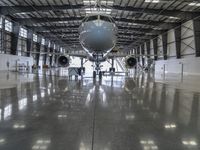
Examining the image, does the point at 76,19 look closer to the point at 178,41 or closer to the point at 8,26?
the point at 8,26

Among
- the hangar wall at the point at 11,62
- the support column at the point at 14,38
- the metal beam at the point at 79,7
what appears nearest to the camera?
the metal beam at the point at 79,7

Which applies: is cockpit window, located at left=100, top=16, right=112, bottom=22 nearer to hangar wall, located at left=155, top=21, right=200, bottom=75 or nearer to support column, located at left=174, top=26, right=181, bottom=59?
hangar wall, located at left=155, top=21, right=200, bottom=75

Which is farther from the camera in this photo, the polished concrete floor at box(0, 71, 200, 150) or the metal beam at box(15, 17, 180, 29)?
the metal beam at box(15, 17, 180, 29)

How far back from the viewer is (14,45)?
35.1 m

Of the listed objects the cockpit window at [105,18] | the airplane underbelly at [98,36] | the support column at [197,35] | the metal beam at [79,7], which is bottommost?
the airplane underbelly at [98,36]

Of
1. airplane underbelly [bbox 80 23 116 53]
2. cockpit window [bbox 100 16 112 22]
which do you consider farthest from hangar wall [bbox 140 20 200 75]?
airplane underbelly [bbox 80 23 116 53]

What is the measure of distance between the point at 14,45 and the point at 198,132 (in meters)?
36.0

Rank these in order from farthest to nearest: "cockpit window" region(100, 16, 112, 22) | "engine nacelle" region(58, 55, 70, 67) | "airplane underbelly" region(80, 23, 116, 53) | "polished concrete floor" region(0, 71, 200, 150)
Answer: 1. "engine nacelle" region(58, 55, 70, 67)
2. "cockpit window" region(100, 16, 112, 22)
3. "airplane underbelly" region(80, 23, 116, 53)
4. "polished concrete floor" region(0, 71, 200, 150)

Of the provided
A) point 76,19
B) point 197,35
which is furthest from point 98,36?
point 76,19

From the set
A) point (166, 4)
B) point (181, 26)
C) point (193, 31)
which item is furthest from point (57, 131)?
point (181, 26)

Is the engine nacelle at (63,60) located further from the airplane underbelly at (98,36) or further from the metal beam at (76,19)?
the metal beam at (76,19)

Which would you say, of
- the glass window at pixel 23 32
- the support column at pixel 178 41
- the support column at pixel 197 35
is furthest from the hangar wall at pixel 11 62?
the support column at pixel 197 35

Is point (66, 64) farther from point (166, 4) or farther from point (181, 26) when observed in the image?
point (181, 26)

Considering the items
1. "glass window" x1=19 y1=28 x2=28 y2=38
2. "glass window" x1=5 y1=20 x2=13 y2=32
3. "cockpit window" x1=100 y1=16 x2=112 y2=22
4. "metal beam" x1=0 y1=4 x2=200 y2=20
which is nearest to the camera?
"cockpit window" x1=100 y1=16 x2=112 y2=22
